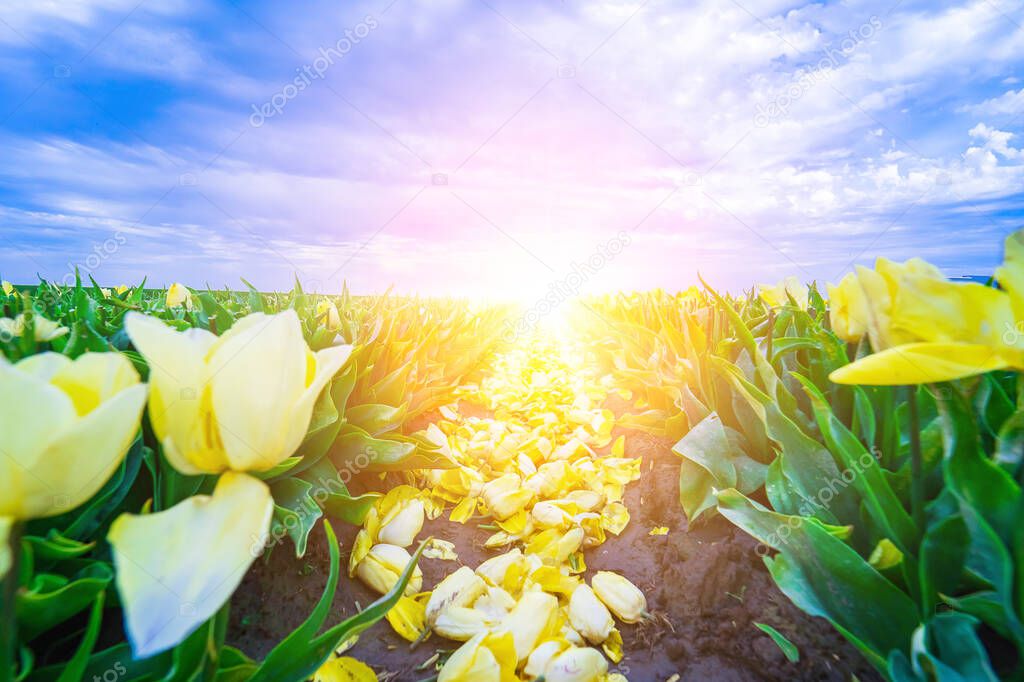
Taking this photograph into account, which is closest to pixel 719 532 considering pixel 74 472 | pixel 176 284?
pixel 74 472

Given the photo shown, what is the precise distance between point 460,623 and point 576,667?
334mm

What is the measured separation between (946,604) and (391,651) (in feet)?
4.11

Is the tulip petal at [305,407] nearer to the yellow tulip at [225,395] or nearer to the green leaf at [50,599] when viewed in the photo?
the yellow tulip at [225,395]

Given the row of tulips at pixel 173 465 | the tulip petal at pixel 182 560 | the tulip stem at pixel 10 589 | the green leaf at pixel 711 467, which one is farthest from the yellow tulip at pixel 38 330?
the green leaf at pixel 711 467

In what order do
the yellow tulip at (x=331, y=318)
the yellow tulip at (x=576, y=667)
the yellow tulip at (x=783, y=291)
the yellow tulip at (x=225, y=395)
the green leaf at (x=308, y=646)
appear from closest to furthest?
the yellow tulip at (x=225, y=395), the green leaf at (x=308, y=646), the yellow tulip at (x=576, y=667), the yellow tulip at (x=331, y=318), the yellow tulip at (x=783, y=291)

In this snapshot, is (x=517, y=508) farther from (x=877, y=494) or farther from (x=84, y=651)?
(x=84, y=651)

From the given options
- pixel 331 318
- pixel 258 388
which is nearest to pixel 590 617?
pixel 258 388

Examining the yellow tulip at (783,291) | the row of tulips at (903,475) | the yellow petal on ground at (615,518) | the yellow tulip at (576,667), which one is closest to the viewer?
the row of tulips at (903,475)

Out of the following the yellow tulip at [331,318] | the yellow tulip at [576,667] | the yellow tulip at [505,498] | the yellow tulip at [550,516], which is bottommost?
the yellow tulip at [576,667]

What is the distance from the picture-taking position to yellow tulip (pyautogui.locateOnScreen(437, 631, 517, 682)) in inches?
46.9

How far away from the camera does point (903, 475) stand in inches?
48.2

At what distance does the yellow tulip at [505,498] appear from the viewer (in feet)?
7.10

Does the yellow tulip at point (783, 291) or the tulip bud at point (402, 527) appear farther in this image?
the yellow tulip at point (783, 291)

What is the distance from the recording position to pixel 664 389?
108 inches
